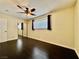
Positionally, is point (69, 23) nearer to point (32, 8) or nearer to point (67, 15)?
point (67, 15)

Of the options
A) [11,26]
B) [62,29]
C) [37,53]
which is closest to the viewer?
[37,53]

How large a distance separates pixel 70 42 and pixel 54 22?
195cm

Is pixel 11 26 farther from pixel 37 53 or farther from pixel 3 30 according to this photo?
pixel 37 53

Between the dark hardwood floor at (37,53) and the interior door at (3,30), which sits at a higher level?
the interior door at (3,30)

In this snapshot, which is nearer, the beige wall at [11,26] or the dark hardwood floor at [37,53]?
the dark hardwood floor at [37,53]

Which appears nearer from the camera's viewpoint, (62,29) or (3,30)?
(62,29)

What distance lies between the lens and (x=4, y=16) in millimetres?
7730

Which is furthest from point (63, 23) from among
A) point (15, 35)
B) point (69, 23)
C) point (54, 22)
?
point (15, 35)

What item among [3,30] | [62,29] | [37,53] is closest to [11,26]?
[3,30]

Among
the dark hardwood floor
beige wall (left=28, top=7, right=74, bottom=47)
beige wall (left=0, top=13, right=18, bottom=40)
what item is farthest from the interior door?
beige wall (left=28, top=7, right=74, bottom=47)

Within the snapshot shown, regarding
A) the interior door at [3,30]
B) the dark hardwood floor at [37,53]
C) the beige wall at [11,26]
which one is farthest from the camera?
the beige wall at [11,26]

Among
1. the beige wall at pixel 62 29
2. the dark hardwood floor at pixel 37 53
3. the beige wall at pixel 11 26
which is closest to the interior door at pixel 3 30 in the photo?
the beige wall at pixel 11 26

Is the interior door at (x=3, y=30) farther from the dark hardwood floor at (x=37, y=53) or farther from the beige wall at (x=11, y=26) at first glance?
the dark hardwood floor at (x=37, y=53)

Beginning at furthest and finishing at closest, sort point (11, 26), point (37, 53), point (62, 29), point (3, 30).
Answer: point (11, 26), point (3, 30), point (62, 29), point (37, 53)
